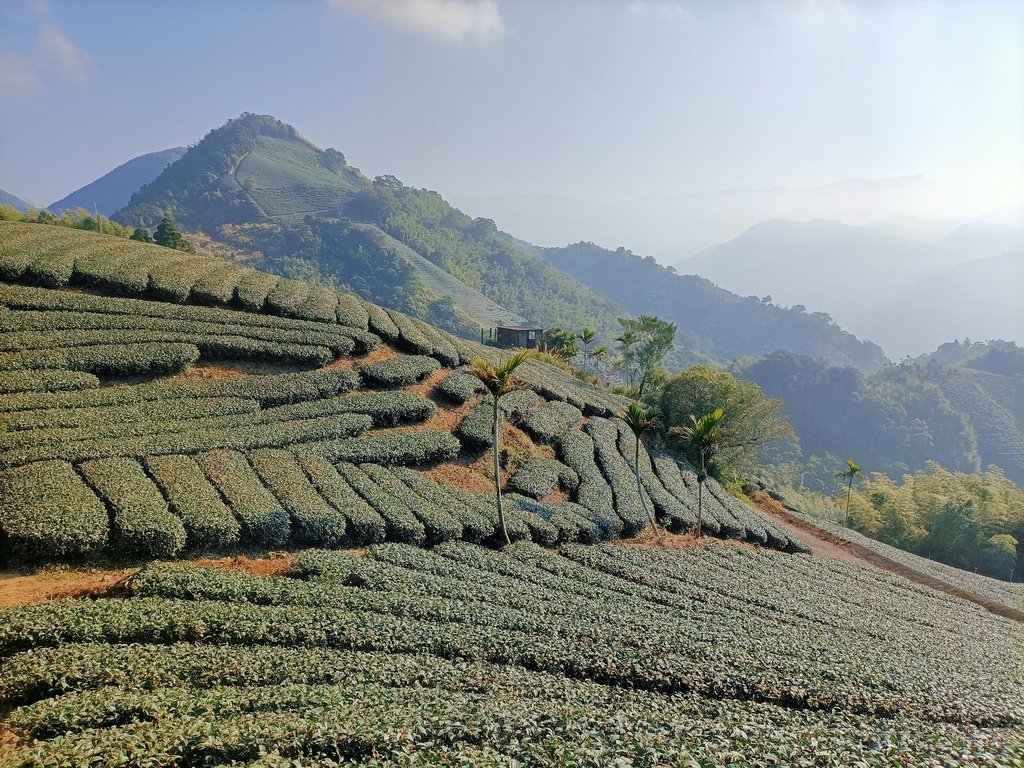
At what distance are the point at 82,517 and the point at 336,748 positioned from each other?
Result: 9012 mm

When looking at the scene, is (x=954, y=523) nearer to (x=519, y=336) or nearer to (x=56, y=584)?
(x=519, y=336)

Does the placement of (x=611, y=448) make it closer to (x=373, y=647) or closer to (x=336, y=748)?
(x=373, y=647)

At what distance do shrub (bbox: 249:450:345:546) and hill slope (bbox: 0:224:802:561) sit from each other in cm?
6

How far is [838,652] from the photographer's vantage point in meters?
12.5

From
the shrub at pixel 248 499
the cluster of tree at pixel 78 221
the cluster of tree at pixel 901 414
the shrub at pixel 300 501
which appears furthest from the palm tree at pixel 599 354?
the cluster of tree at pixel 901 414

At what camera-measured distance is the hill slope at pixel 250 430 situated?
12828mm

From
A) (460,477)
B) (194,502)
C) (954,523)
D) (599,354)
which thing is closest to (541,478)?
(460,477)

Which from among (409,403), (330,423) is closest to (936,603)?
(409,403)

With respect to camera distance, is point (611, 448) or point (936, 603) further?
point (611, 448)

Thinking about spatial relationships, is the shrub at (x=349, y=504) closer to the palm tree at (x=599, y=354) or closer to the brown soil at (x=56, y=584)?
the brown soil at (x=56, y=584)

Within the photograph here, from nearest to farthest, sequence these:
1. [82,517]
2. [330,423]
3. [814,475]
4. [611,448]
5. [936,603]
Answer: [82,517] → [330,423] → [936,603] → [611,448] → [814,475]

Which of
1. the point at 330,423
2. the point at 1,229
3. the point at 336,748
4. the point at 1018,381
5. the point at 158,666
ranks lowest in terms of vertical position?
the point at 158,666

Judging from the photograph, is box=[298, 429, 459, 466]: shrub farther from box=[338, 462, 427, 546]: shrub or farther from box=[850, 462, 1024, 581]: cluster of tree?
box=[850, 462, 1024, 581]: cluster of tree

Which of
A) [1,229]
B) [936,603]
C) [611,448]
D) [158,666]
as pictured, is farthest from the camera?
[611,448]
